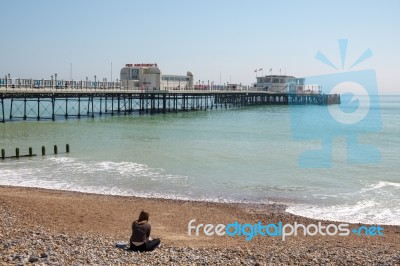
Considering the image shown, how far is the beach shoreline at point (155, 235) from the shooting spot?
8242 mm

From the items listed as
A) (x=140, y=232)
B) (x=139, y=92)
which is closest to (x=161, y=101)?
(x=139, y=92)

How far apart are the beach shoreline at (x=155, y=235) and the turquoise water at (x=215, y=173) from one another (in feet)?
4.69

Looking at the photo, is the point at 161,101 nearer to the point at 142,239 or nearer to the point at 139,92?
the point at 139,92

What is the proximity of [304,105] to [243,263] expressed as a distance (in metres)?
105

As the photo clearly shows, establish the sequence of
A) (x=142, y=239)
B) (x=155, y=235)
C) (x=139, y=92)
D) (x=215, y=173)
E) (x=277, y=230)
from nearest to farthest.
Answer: (x=142, y=239), (x=155, y=235), (x=277, y=230), (x=215, y=173), (x=139, y=92)

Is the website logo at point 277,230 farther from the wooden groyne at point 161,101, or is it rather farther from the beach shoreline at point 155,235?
the wooden groyne at point 161,101

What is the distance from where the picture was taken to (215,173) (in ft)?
66.7

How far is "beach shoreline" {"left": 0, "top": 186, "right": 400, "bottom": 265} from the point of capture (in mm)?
8242

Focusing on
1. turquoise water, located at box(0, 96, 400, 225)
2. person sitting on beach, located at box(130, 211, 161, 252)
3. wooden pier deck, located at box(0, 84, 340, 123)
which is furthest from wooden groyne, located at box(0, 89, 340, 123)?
person sitting on beach, located at box(130, 211, 161, 252)

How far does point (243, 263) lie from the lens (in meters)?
8.05

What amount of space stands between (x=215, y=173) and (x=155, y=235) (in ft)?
31.3

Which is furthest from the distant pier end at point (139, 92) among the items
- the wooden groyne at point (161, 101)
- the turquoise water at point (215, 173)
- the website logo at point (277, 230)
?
the website logo at point (277, 230)

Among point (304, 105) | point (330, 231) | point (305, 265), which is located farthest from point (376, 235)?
point (304, 105)

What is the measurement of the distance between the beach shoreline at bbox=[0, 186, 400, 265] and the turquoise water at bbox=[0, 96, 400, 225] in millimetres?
1429
